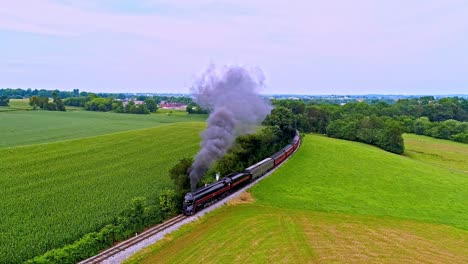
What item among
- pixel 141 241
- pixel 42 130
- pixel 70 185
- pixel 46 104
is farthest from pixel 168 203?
pixel 46 104

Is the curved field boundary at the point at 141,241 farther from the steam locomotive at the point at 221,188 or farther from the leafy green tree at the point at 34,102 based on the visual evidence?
the leafy green tree at the point at 34,102

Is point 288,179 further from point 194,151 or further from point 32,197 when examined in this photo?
point 32,197

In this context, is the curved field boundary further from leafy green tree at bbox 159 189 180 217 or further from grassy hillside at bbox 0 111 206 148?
grassy hillside at bbox 0 111 206 148

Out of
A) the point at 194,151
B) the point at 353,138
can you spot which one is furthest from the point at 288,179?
the point at 353,138

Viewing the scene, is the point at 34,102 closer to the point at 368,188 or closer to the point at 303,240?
the point at 368,188

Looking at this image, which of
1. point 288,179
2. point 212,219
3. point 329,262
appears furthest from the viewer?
point 288,179

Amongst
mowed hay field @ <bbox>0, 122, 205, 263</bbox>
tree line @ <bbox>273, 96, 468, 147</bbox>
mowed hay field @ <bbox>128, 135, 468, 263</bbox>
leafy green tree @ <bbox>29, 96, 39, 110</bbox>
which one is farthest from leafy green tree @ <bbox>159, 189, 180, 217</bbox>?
leafy green tree @ <bbox>29, 96, 39, 110</bbox>
